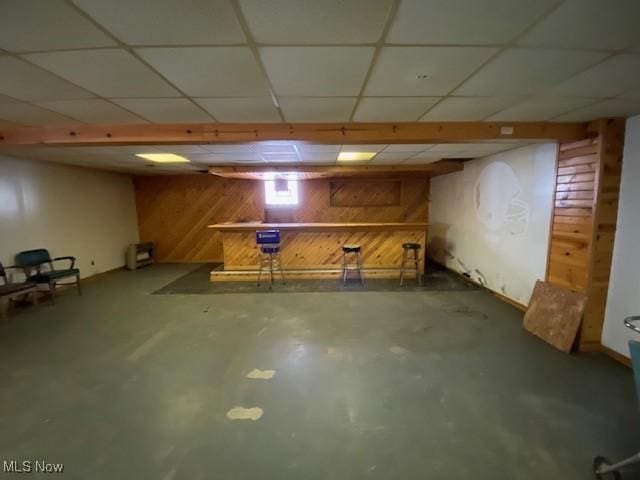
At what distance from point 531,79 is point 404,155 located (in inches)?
110

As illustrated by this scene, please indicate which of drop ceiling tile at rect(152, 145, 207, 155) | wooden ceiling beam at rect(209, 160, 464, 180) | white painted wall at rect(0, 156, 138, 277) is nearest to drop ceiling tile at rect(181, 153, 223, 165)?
drop ceiling tile at rect(152, 145, 207, 155)

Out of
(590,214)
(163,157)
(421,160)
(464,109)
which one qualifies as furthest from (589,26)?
(163,157)

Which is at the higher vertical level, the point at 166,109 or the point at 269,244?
the point at 166,109

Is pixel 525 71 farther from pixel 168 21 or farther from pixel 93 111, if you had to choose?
pixel 93 111

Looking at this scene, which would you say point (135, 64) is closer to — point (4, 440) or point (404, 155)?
point (4, 440)

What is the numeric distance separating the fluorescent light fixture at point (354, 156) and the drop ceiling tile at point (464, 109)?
73.0 inches

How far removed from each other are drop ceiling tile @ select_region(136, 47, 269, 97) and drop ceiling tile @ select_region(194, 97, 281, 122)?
0.11m

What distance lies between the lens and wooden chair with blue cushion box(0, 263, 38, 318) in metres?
3.45

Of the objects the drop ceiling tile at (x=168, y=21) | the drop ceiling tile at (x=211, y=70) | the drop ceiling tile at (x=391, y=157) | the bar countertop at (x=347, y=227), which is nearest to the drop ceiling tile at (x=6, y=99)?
the drop ceiling tile at (x=211, y=70)

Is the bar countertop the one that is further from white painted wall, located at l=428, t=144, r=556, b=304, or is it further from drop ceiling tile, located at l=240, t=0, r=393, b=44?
drop ceiling tile, located at l=240, t=0, r=393, b=44

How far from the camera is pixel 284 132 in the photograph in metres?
2.79

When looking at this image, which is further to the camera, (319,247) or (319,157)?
(319,247)

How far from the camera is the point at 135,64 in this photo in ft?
5.24

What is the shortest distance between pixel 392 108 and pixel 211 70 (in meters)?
1.48
